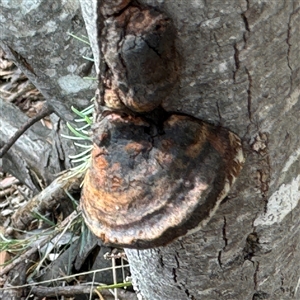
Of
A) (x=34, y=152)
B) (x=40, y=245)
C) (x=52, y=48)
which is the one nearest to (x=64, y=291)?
(x=40, y=245)

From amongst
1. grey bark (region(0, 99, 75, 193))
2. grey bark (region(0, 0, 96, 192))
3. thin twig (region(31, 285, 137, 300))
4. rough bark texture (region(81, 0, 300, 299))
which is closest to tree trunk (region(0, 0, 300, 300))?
rough bark texture (region(81, 0, 300, 299))

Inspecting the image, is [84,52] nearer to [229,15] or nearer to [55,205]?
[55,205]

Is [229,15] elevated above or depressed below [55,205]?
above

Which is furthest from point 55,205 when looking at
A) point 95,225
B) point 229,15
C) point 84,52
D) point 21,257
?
point 229,15

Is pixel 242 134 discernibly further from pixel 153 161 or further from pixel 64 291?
pixel 64 291

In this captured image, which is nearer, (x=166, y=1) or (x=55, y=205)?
(x=166, y=1)

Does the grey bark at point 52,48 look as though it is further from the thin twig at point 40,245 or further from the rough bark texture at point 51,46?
the thin twig at point 40,245

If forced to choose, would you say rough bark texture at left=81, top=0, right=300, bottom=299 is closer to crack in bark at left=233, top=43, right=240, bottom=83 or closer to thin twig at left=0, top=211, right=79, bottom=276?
crack in bark at left=233, top=43, right=240, bottom=83
